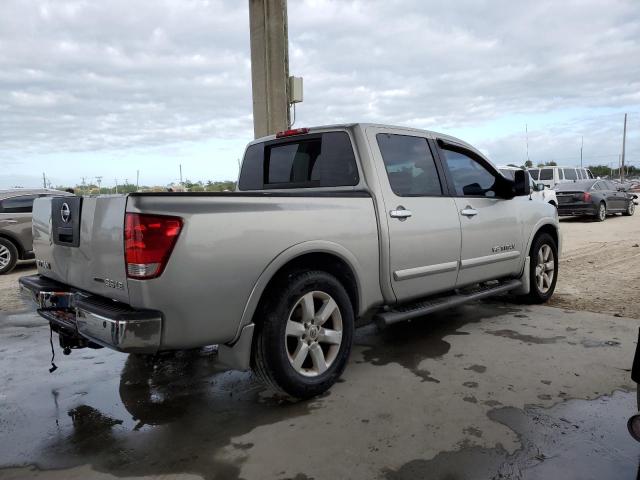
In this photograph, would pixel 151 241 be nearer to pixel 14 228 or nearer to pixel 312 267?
pixel 312 267

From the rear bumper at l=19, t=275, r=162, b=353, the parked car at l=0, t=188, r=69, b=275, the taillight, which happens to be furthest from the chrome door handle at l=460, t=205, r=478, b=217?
the parked car at l=0, t=188, r=69, b=275

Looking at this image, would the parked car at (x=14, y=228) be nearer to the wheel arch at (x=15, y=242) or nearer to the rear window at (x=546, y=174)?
the wheel arch at (x=15, y=242)

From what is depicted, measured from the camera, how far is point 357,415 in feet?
10.2

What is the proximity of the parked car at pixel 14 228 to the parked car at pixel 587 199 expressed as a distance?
15.2m

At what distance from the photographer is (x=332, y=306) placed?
3422 mm

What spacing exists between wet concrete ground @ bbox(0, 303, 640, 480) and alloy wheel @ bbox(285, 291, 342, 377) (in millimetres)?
250

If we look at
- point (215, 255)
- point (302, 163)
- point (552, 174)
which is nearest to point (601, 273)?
point (302, 163)

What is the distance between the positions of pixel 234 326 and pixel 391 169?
1839 millimetres

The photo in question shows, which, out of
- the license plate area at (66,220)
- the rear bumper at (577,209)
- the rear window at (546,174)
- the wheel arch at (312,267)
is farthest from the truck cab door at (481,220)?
the rear window at (546,174)

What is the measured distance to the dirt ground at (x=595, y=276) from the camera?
5753 mm

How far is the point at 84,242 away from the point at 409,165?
255cm

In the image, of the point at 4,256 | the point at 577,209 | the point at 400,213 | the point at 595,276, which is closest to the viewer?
the point at 400,213

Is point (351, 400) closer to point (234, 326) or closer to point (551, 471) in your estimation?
point (234, 326)

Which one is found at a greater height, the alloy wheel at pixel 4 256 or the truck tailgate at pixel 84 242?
the truck tailgate at pixel 84 242
